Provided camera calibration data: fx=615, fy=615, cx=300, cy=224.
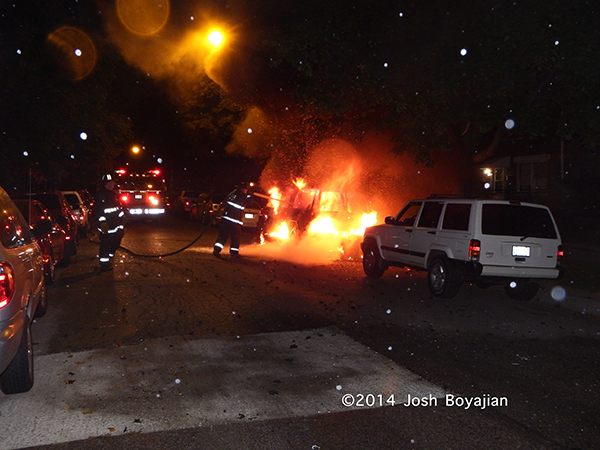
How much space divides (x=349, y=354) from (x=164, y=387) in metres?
2.05

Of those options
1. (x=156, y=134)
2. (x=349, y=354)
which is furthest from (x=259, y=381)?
(x=156, y=134)

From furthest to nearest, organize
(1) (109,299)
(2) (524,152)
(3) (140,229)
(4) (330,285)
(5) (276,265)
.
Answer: (2) (524,152) < (3) (140,229) < (5) (276,265) < (4) (330,285) < (1) (109,299)

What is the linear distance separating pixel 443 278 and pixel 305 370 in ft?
14.8

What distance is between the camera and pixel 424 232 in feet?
34.5

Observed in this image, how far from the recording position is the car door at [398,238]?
11.1 meters

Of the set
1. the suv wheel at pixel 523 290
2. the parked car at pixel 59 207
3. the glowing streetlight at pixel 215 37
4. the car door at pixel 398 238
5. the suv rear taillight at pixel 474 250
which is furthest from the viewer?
the glowing streetlight at pixel 215 37

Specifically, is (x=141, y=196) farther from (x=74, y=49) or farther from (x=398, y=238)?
(x=398, y=238)

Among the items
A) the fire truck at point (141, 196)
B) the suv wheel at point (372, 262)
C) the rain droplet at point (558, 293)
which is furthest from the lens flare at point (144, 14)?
the fire truck at point (141, 196)

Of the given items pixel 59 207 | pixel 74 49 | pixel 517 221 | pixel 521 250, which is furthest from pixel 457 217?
pixel 74 49

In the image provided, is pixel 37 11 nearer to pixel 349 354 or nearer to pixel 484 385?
pixel 349 354

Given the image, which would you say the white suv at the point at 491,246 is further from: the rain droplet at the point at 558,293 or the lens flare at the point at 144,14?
the lens flare at the point at 144,14

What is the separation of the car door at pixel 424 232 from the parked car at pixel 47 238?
5.98 metres

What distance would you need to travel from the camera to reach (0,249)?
4566 mm

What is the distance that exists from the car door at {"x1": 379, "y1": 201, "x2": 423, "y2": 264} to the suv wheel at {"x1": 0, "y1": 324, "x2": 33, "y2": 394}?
719 cm
